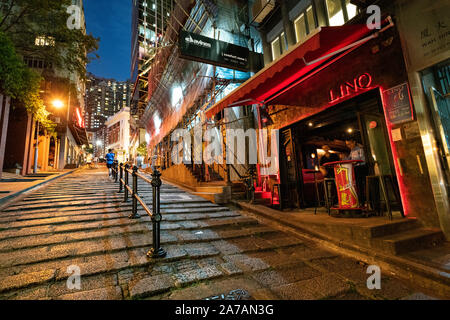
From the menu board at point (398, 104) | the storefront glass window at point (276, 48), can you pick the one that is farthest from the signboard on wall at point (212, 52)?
the menu board at point (398, 104)

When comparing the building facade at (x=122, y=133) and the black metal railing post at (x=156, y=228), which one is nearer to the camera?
the black metal railing post at (x=156, y=228)

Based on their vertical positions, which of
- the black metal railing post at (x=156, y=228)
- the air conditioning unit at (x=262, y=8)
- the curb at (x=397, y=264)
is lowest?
the curb at (x=397, y=264)

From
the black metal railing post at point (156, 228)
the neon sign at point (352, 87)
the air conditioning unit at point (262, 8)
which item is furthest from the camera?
the air conditioning unit at point (262, 8)

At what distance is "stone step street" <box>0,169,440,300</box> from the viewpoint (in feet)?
6.73

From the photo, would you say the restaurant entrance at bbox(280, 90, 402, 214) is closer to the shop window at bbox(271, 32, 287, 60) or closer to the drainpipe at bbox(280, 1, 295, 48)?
the drainpipe at bbox(280, 1, 295, 48)

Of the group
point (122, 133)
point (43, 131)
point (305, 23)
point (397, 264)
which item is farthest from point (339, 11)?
point (122, 133)

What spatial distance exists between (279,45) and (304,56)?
4.48 m

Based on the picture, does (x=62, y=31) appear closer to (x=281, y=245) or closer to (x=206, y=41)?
(x=206, y=41)

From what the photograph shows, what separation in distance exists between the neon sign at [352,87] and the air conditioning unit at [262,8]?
5.08m

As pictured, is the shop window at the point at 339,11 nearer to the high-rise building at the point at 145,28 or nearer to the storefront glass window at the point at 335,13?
the storefront glass window at the point at 335,13

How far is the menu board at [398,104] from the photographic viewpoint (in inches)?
149

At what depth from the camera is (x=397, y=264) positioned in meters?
2.63

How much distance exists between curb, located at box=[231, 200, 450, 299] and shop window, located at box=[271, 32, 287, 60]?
713 cm

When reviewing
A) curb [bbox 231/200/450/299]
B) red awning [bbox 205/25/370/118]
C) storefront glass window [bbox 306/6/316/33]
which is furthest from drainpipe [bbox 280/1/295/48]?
curb [bbox 231/200/450/299]
